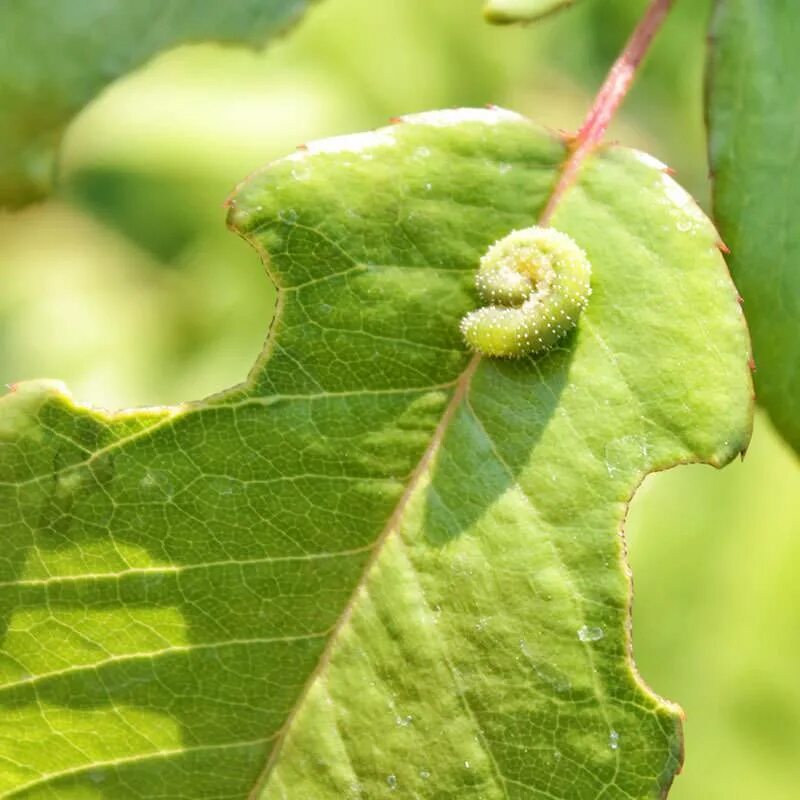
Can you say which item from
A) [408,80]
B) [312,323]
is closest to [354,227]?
[312,323]

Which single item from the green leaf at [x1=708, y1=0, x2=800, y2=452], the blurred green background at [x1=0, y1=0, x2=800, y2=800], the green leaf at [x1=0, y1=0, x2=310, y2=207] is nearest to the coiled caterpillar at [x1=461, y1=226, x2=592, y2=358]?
the green leaf at [x1=708, y1=0, x2=800, y2=452]

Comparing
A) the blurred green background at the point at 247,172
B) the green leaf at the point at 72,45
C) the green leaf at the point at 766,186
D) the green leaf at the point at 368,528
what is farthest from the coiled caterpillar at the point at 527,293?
the blurred green background at the point at 247,172

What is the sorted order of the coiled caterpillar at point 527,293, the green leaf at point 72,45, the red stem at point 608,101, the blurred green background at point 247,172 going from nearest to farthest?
the coiled caterpillar at point 527,293
the red stem at point 608,101
the green leaf at point 72,45
the blurred green background at point 247,172

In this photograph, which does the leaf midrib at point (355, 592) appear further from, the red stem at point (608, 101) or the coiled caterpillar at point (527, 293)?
the red stem at point (608, 101)

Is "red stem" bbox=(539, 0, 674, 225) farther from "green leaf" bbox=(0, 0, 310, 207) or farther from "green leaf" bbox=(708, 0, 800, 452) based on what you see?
"green leaf" bbox=(0, 0, 310, 207)

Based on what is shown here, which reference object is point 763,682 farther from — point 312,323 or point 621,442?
point 312,323

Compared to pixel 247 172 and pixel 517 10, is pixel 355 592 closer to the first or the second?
pixel 517 10

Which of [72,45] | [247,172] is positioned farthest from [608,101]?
[247,172]
